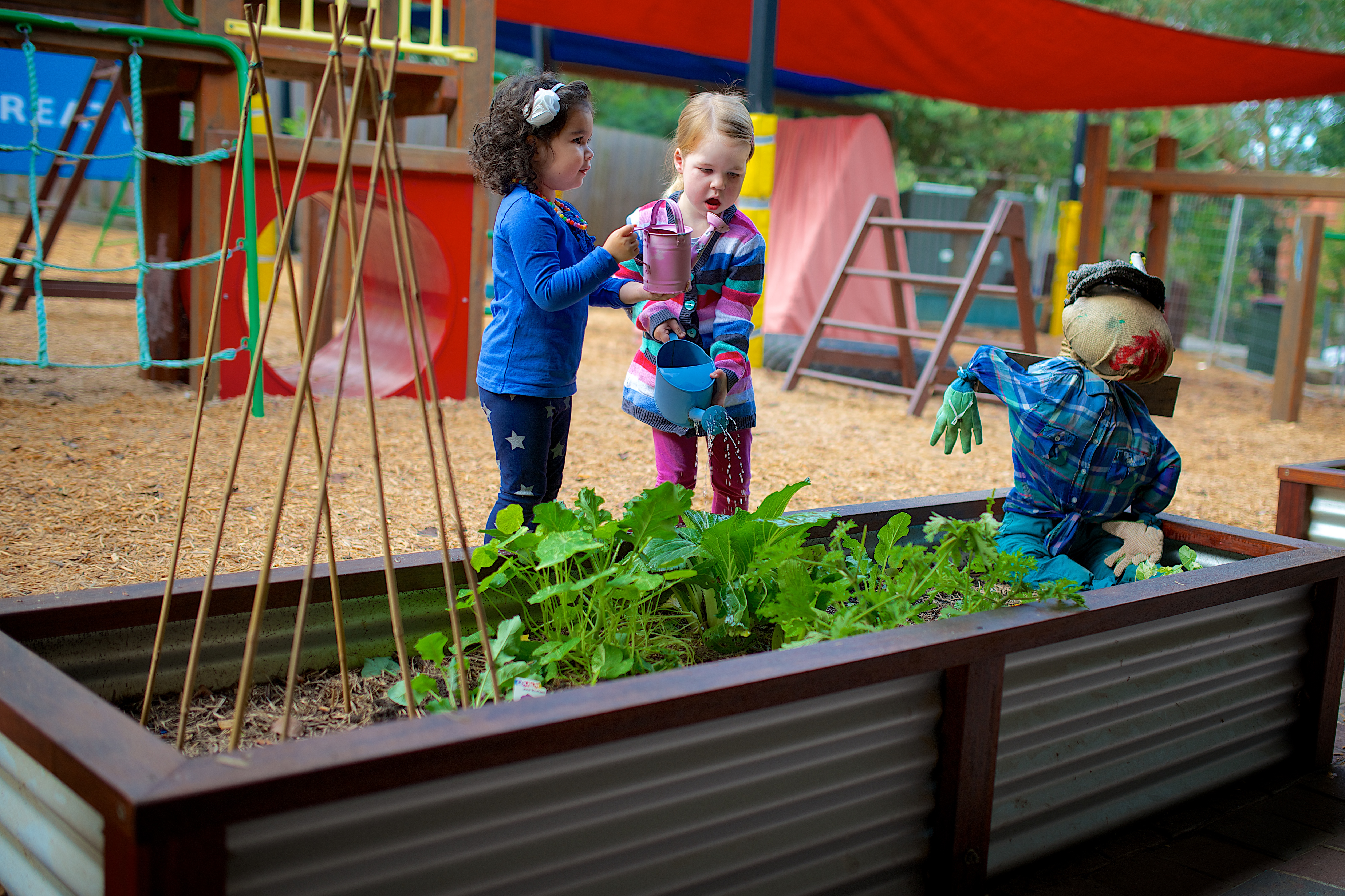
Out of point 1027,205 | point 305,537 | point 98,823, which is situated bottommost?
point 305,537

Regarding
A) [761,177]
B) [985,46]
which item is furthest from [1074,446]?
[985,46]

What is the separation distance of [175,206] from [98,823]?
16.4 ft

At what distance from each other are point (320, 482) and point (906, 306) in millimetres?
6159

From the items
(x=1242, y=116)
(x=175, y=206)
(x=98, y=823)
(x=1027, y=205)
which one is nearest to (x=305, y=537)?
(x=98, y=823)

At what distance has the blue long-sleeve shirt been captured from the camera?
212 cm

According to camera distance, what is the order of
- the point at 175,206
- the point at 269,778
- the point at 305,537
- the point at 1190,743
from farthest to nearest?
the point at 175,206, the point at 305,537, the point at 1190,743, the point at 269,778

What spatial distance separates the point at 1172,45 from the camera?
→ 7.36m

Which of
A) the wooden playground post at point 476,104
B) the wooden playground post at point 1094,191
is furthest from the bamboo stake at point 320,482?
the wooden playground post at point 1094,191

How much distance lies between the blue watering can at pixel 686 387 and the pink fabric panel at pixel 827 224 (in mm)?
6902

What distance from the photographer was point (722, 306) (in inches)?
93.4

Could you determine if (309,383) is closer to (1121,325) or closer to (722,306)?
(722,306)

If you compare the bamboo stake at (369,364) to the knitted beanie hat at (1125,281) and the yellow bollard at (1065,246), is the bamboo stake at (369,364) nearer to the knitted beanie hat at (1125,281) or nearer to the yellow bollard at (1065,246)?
the knitted beanie hat at (1125,281)

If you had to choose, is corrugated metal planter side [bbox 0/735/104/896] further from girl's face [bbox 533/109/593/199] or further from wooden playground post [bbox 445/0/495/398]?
wooden playground post [bbox 445/0/495/398]

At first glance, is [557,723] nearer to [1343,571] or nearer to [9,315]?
[1343,571]
